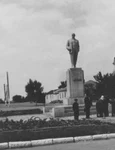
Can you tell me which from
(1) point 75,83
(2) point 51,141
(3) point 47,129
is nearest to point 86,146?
(2) point 51,141

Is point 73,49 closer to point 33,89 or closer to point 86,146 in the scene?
point 86,146

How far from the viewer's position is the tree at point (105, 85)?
28956mm

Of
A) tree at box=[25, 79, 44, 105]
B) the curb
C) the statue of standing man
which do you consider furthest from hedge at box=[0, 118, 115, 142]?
tree at box=[25, 79, 44, 105]

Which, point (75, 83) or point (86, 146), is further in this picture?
point (75, 83)

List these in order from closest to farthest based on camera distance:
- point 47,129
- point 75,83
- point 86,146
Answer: point 86,146, point 47,129, point 75,83

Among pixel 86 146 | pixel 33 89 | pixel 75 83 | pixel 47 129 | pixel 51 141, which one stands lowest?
pixel 86 146

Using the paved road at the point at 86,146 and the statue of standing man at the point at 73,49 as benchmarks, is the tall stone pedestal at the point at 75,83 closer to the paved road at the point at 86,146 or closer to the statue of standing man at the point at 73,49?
the statue of standing man at the point at 73,49

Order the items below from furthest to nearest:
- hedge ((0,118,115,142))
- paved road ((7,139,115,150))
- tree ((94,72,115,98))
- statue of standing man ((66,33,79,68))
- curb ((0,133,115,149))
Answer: tree ((94,72,115,98)), statue of standing man ((66,33,79,68)), hedge ((0,118,115,142)), curb ((0,133,115,149)), paved road ((7,139,115,150))

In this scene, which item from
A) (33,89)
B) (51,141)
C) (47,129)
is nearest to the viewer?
(51,141)

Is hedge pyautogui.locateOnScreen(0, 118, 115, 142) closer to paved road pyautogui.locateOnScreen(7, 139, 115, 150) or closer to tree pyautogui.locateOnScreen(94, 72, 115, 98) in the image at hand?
paved road pyautogui.locateOnScreen(7, 139, 115, 150)

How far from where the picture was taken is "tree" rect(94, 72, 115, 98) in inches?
1140

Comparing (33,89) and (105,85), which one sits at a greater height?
(33,89)

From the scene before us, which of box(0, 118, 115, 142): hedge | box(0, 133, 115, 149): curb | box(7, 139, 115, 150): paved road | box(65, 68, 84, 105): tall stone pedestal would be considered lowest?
box(7, 139, 115, 150): paved road

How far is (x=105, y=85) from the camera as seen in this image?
98.2 feet
